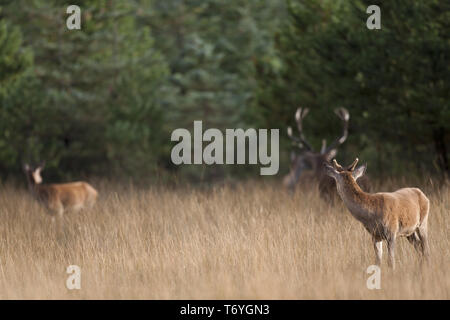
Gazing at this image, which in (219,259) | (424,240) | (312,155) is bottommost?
(219,259)

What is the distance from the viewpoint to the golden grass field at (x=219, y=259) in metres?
5.78

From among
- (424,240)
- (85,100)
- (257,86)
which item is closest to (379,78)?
(424,240)

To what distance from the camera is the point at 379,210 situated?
616 cm

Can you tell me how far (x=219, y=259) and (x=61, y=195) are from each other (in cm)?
600

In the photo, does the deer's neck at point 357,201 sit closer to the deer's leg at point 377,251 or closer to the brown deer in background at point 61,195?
the deer's leg at point 377,251

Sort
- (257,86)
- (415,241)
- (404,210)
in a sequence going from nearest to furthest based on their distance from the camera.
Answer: (404,210) → (415,241) → (257,86)

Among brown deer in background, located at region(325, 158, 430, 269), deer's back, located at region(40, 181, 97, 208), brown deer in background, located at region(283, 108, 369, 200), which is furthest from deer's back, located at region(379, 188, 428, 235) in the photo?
deer's back, located at region(40, 181, 97, 208)

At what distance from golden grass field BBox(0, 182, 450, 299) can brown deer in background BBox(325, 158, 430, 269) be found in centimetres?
29

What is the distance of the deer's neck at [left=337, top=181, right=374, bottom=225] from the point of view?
6195 mm

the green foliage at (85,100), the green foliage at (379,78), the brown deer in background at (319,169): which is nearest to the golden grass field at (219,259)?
the brown deer in background at (319,169)

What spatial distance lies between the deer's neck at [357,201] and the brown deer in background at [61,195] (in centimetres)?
641

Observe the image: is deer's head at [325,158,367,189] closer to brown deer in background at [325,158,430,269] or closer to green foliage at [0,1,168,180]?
brown deer in background at [325,158,430,269]

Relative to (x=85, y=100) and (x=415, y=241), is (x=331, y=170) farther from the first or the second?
(x=85, y=100)
